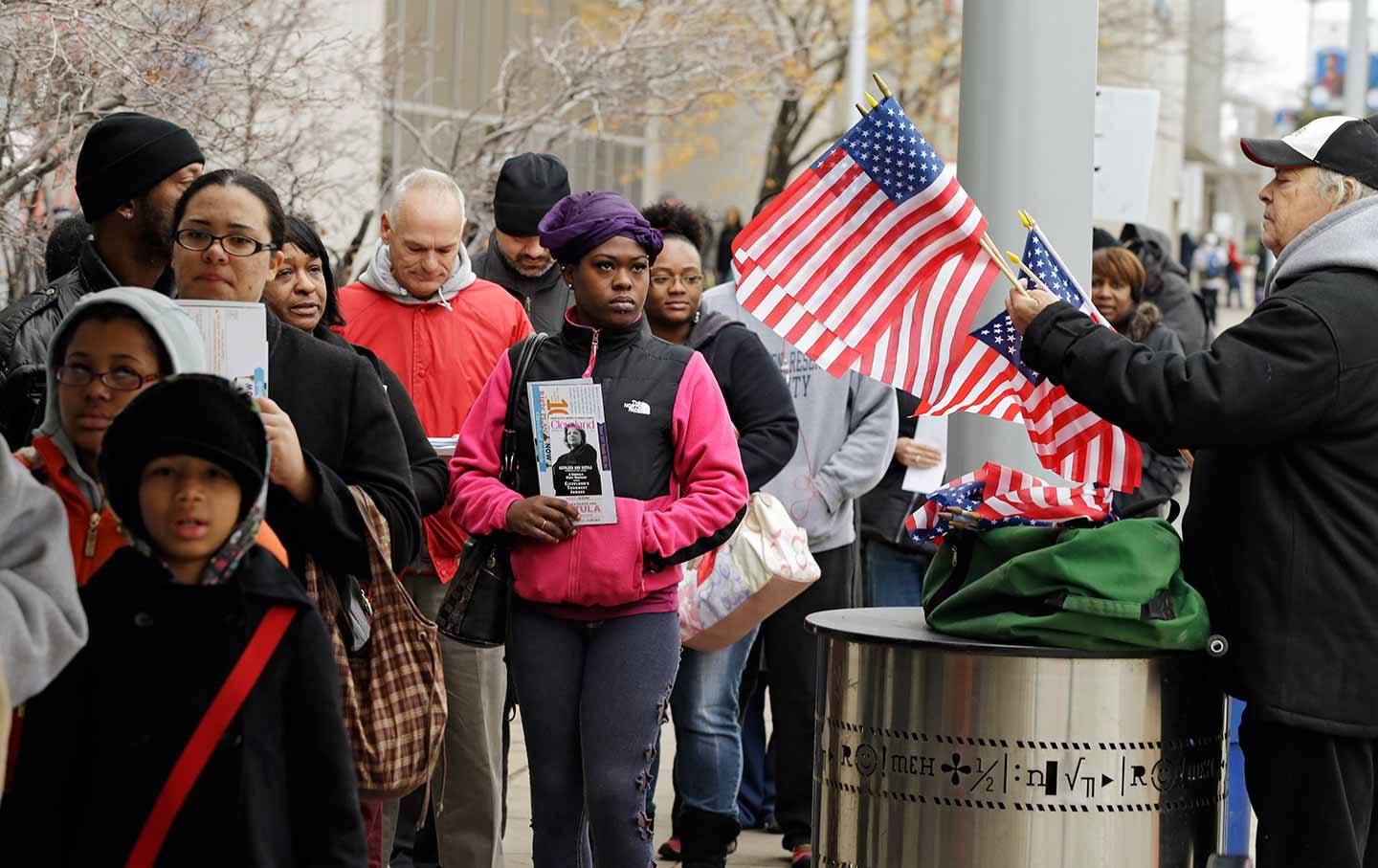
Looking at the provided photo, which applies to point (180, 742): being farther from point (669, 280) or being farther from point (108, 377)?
point (669, 280)

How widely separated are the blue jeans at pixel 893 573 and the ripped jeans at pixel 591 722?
298 cm

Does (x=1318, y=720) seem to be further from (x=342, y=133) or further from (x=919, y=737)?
(x=342, y=133)

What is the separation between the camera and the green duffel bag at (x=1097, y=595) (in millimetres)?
4488

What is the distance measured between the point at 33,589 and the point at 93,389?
19.6 inches

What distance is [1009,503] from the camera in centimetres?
484

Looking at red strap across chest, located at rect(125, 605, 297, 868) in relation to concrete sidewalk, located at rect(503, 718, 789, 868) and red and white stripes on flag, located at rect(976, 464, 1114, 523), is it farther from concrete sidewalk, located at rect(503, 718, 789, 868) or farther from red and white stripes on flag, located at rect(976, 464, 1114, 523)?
concrete sidewalk, located at rect(503, 718, 789, 868)

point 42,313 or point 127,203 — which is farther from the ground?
point 127,203

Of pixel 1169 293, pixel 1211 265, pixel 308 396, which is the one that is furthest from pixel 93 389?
pixel 1211 265

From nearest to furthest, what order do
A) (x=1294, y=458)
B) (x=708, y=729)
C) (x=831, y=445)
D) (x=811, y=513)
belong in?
(x=1294, y=458) < (x=708, y=729) < (x=811, y=513) < (x=831, y=445)

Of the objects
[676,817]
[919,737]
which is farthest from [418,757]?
[676,817]

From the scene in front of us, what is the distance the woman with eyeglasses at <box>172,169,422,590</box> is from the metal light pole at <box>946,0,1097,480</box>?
264 centimetres

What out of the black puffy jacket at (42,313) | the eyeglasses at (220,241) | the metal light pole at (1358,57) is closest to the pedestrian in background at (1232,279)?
the metal light pole at (1358,57)

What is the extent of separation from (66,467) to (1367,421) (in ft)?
9.43

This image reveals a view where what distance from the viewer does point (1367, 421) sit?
4.52 m
